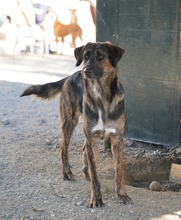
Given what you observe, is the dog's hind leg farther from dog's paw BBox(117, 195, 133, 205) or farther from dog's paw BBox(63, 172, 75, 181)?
dog's paw BBox(117, 195, 133, 205)

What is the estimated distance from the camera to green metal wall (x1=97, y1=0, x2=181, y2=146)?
19.6 ft

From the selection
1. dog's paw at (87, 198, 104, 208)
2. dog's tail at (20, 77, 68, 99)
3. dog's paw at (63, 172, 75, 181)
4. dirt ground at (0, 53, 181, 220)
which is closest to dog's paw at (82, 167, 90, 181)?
dirt ground at (0, 53, 181, 220)

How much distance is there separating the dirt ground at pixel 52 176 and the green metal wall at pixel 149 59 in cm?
37

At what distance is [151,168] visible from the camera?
5.86m

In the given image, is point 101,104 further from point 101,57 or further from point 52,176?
point 52,176

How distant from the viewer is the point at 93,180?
4559 mm

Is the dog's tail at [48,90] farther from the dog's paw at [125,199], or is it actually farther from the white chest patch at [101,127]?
the dog's paw at [125,199]

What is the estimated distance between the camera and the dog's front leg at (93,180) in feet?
14.6

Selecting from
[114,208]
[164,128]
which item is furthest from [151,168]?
[114,208]

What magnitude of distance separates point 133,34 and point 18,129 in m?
2.46

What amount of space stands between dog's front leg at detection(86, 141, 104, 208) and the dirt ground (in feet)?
0.27

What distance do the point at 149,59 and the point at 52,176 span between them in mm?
2051

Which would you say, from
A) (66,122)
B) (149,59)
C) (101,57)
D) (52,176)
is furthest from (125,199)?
(149,59)

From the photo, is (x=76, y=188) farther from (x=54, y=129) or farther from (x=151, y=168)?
(x=54, y=129)
